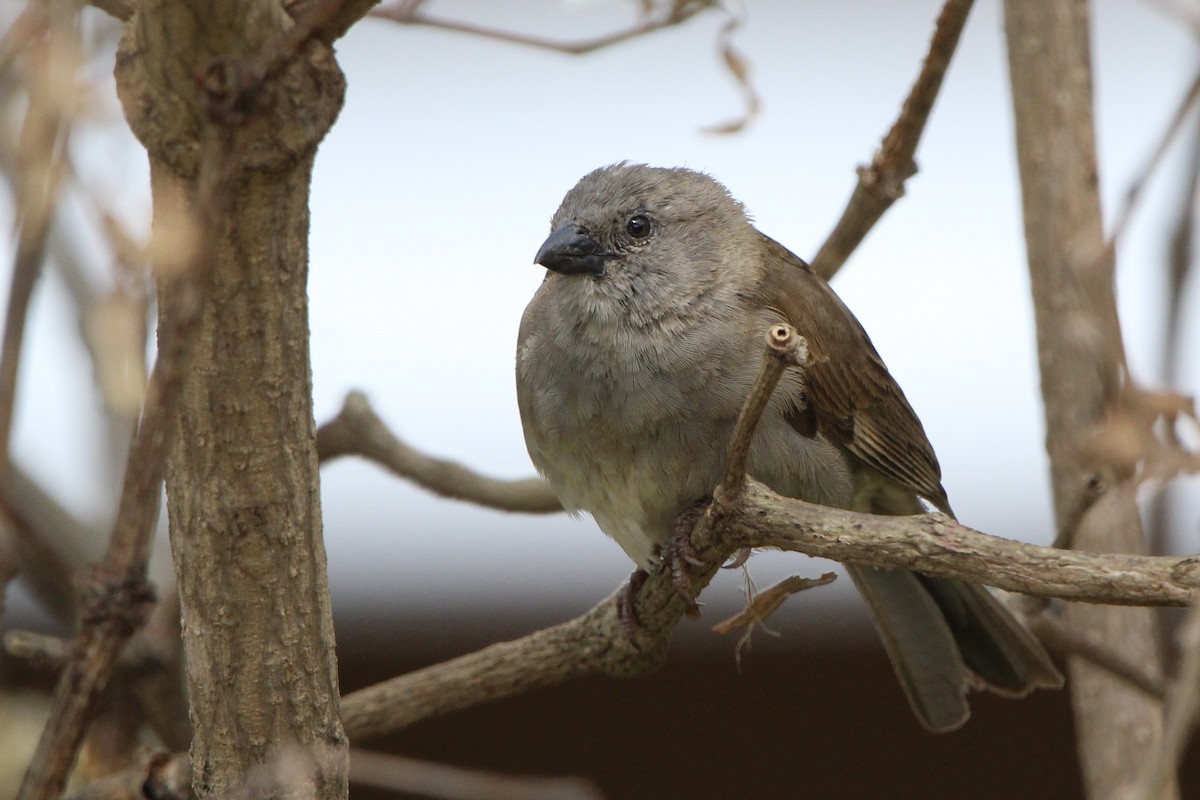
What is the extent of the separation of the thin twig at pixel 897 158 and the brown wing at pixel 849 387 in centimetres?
18

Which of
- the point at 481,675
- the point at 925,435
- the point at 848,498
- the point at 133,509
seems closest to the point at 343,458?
the point at 481,675

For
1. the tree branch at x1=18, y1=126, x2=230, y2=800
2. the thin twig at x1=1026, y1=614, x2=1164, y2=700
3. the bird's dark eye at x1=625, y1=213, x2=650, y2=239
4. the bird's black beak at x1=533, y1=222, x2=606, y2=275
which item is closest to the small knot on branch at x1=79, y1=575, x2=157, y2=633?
the tree branch at x1=18, y1=126, x2=230, y2=800

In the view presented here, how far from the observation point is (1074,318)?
3393 mm

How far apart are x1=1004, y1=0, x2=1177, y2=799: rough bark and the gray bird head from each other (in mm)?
836

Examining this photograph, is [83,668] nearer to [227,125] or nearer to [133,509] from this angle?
[133,509]

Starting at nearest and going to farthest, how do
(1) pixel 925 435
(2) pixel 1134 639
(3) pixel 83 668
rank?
(3) pixel 83 668, (2) pixel 1134 639, (1) pixel 925 435

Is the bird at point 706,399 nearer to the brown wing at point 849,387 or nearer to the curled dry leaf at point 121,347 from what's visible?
the brown wing at point 849,387

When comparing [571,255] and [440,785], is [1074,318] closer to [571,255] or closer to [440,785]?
[571,255]

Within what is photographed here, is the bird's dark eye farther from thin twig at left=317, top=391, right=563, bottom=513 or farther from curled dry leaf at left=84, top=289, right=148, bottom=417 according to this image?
curled dry leaf at left=84, top=289, right=148, bottom=417

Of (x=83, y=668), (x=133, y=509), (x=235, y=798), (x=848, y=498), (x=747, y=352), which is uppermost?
(x=747, y=352)

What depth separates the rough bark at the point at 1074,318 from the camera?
10.8 ft

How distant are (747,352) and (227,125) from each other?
6.45 ft

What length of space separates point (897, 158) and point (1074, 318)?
59 centimetres

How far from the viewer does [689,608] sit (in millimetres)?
3053
